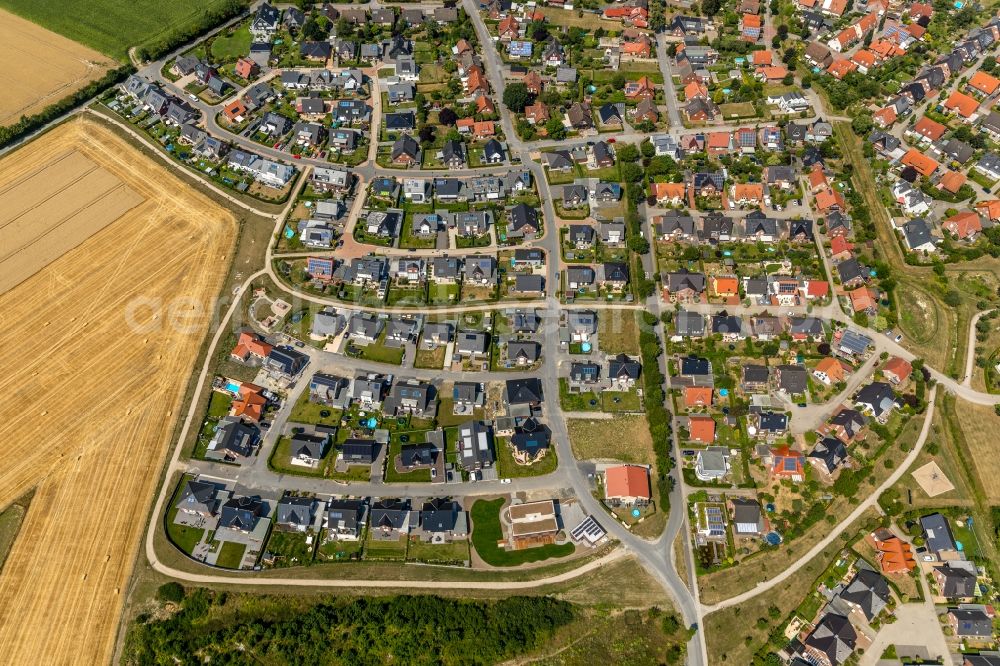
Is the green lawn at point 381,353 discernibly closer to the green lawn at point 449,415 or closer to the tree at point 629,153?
the green lawn at point 449,415

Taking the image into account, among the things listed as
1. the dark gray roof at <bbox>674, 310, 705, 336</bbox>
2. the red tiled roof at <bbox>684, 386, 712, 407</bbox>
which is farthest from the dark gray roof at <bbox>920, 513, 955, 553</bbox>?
the dark gray roof at <bbox>674, 310, 705, 336</bbox>

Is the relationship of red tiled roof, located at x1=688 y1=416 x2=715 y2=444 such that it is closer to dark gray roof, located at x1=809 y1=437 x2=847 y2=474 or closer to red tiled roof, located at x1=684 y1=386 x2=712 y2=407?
red tiled roof, located at x1=684 y1=386 x2=712 y2=407

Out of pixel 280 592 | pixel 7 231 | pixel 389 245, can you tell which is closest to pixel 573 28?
pixel 389 245

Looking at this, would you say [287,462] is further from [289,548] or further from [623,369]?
[623,369]

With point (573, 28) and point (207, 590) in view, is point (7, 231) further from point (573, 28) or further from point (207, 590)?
point (573, 28)

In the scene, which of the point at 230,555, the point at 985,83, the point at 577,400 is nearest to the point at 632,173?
the point at 577,400

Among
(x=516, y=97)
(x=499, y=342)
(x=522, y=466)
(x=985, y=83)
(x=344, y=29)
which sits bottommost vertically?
(x=522, y=466)

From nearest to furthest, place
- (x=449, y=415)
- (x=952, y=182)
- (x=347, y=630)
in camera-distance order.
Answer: (x=347, y=630) < (x=449, y=415) < (x=952, y=182)
